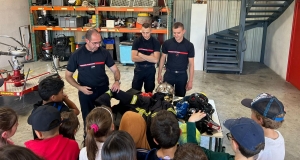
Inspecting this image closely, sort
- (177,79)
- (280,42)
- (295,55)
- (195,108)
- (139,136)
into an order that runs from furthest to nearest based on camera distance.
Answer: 1. (280,42)
2. (295,55)
3. (177,79)
4. (195,108)
5. (139,136)

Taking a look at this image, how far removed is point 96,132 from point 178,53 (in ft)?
7.97

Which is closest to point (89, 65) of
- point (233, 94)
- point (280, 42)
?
point (233, 94)

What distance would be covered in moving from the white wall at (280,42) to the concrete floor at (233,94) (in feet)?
0.86

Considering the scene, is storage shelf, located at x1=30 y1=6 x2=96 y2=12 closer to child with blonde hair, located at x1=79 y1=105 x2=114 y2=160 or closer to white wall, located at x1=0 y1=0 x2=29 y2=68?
white wall, located at x1=0 y1=0 x2=29 y2=68

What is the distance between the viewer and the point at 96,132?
2012 millimetres

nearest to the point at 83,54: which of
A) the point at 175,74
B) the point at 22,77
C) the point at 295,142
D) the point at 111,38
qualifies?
the point at 175,74

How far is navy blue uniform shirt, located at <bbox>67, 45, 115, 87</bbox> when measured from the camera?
3.46 m

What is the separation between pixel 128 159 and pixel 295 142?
352 cm

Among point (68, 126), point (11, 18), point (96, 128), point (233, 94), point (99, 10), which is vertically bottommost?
point (233, 94)

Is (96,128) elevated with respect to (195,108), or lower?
elevated

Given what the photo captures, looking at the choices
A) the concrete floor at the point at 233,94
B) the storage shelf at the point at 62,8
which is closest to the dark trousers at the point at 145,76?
the concrete floor at the point at 233,94

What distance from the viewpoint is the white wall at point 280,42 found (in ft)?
25.5

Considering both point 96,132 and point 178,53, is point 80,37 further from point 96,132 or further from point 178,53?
point 96,132

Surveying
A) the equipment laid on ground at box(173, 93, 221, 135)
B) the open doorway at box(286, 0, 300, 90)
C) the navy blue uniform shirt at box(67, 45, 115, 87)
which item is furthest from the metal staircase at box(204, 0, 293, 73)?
the equipment laid on ground at box(173, 93, 221, 135)
